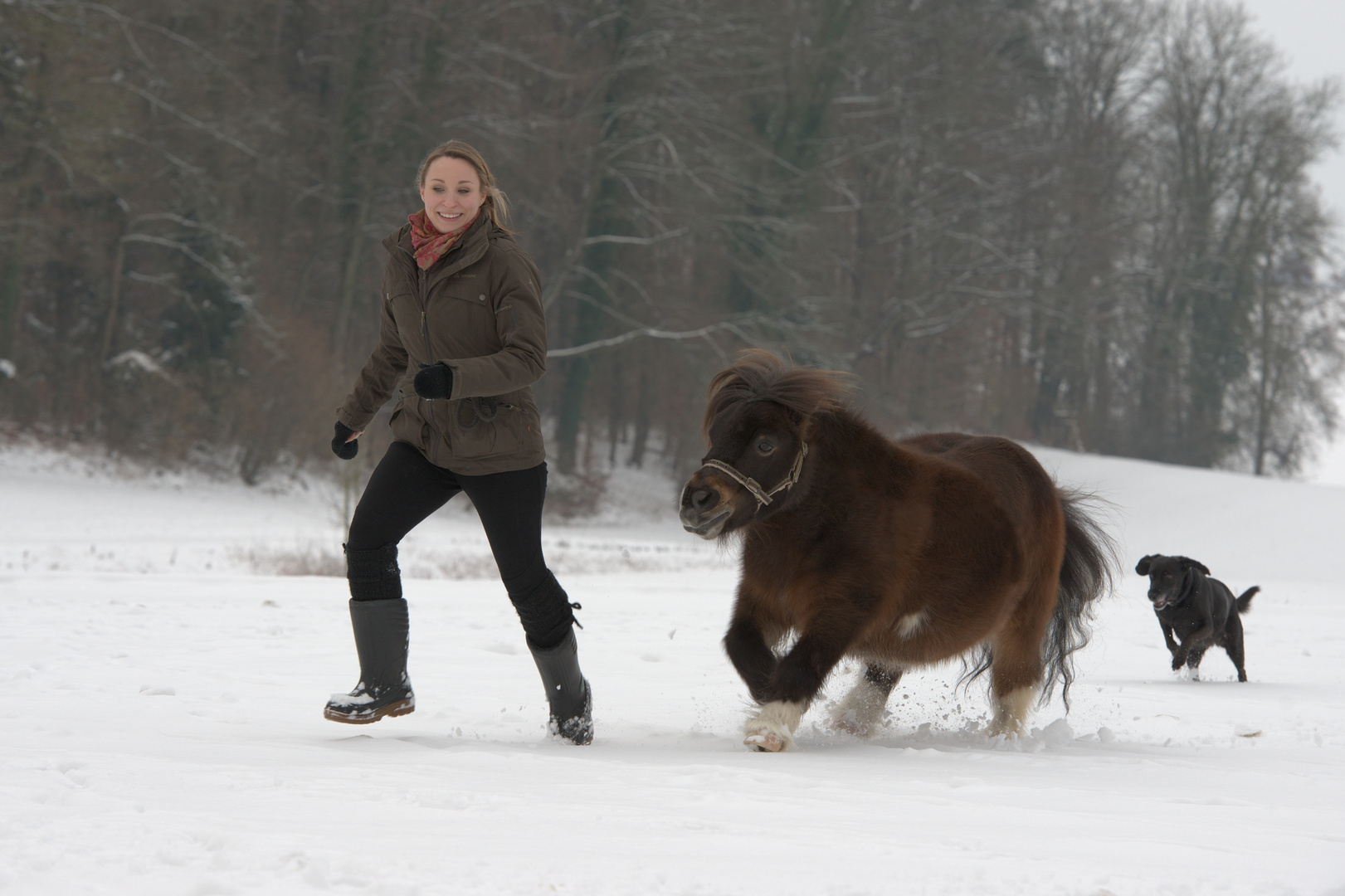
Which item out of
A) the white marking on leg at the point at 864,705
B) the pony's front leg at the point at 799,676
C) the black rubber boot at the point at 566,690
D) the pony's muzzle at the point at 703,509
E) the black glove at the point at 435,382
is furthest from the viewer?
the white marking on leg at the point at 864,705

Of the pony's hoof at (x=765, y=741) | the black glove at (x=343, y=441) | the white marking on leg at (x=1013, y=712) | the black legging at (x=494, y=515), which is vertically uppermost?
the black glove at (x=343, y=441)

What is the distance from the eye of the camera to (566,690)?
14.1 feet

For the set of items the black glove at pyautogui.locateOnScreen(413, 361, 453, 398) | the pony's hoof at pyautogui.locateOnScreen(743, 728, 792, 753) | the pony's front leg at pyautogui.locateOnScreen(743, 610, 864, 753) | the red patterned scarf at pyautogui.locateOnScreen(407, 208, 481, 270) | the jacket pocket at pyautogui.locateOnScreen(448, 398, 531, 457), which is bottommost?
the pony's hoof at pyautogui.locateOnScreen(743, 728, 792, 753)

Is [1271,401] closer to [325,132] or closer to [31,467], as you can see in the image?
[325,132]

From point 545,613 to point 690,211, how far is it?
2405 cm

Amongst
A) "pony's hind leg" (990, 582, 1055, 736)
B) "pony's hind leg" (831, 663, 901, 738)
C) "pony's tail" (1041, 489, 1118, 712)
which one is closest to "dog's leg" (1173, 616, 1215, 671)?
"pony's tail" (1041, 489, 1118, 712)

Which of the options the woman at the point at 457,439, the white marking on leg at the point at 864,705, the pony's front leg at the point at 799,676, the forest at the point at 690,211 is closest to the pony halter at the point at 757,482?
the pony's front leg at the point at 799,676

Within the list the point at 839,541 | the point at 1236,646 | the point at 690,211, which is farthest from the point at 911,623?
the point at 690,211

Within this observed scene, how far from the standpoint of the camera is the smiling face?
4.14 metres

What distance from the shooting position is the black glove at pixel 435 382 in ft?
12.2

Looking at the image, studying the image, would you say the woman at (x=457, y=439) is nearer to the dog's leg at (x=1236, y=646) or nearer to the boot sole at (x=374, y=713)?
the boot sole at (x=374, y=713)

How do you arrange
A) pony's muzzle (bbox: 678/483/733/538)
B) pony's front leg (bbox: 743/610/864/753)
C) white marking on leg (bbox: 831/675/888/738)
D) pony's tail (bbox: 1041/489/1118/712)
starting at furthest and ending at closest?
pony's tail (bbox: 1041/489/1118/712)
white marking on leg (bbox: 831/675/888/738)
pony's front leg (bbox: 743/610/864/753)
pony's muzzle (bbox: 678/483/733/538)

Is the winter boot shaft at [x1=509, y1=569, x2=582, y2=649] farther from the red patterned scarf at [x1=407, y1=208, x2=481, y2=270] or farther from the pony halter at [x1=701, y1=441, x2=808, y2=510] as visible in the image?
the red patterned scarf at [x1=407, y1=208, x2=481, y2=270]

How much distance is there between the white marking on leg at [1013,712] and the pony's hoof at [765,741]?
4.68 feet
